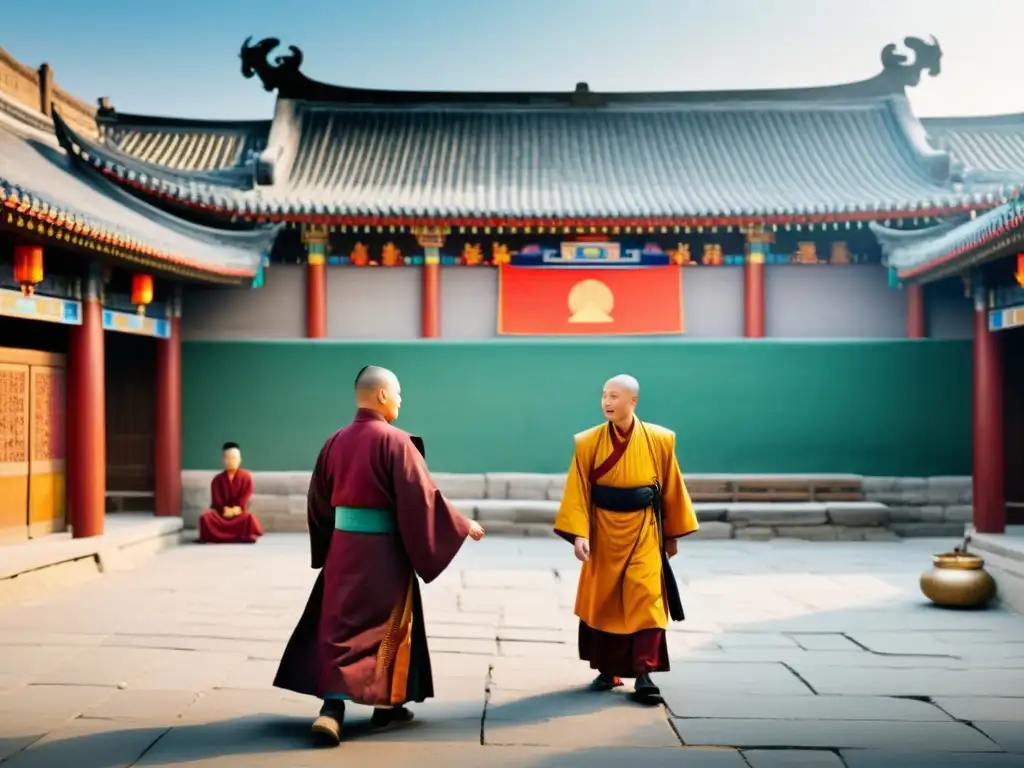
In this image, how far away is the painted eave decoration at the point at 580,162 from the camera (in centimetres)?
1252

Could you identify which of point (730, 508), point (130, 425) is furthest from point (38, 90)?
point (730, 508)

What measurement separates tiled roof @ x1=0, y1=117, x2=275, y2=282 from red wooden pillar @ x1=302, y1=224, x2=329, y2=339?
598 millimetres

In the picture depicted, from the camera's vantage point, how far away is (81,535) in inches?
367

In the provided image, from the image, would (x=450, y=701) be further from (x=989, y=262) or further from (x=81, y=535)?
(x=989, y=262)

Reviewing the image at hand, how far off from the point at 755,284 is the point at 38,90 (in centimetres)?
1133

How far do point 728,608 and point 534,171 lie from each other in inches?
356

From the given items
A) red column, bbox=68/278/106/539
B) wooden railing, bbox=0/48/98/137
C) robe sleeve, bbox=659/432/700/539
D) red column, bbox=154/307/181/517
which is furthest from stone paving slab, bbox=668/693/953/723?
wooden railing, bbox=0/48/98/137

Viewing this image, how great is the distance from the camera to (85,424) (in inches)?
371

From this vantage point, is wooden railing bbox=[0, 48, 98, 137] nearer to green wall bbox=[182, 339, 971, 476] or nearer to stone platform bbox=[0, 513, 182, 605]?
green wall bbox=[182, 339, 971, 476]

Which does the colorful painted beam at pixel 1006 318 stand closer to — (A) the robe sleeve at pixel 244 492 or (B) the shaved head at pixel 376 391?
(B) the shaved head at pixel 376 391

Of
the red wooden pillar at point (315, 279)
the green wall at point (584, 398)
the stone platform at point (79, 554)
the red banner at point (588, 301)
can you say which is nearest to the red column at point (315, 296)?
the red wooden pillar at point (315, 279)

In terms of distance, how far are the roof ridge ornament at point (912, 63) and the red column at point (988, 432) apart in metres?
7.81

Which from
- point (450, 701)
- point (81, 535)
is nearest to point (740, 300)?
point (81, 535)

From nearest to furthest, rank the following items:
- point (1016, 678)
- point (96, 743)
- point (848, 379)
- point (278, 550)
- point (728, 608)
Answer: point (96, 743) < point (1016, 678) < point (728, 608) < point (278, 550) < point (848, 379)
